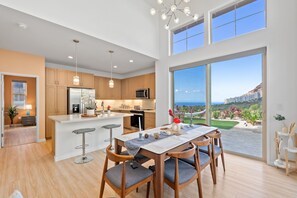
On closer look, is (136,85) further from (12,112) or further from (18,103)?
(18,103)

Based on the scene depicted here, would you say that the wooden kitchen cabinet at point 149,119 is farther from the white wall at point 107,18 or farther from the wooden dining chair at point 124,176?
the wooden dining chair at point 124,176

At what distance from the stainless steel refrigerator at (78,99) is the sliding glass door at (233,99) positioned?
383cm

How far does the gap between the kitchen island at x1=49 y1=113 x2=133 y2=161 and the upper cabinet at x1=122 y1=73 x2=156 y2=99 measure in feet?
7.72

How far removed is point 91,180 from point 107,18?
11.3 feet

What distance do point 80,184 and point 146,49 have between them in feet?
12.2

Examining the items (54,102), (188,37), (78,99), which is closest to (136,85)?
(78,99)

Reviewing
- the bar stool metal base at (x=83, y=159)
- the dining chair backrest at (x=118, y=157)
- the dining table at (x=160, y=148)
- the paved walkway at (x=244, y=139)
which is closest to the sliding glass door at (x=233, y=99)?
the paved walkway at (x=244, y=139)

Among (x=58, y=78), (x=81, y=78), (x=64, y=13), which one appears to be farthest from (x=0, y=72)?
(x=64, y=13)

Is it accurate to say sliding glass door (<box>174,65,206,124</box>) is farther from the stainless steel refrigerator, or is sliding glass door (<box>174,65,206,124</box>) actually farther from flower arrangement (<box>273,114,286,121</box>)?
the stainless steel refrigerator

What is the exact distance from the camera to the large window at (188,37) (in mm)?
3863

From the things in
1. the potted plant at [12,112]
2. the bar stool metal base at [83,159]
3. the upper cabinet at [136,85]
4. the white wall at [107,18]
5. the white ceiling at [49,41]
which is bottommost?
the bar stool metal base at [83,159]

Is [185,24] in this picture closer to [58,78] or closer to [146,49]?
[146,49]

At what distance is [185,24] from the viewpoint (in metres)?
4.16

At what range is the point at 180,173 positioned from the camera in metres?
1.66
